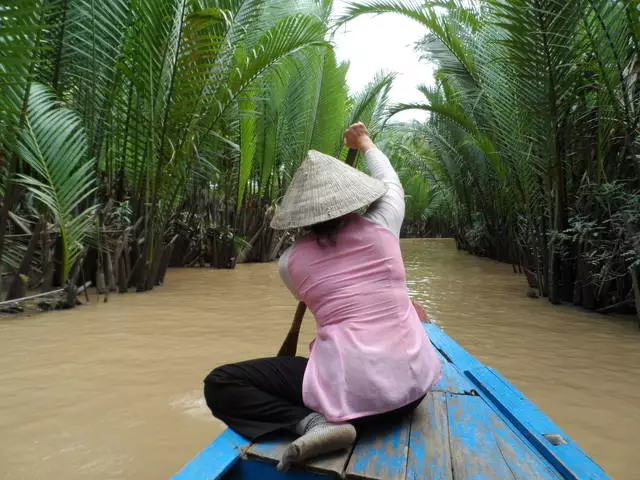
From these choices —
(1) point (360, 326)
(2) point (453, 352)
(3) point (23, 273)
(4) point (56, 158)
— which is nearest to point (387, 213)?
(1) point (360, 326)

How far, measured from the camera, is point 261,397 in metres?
1.52

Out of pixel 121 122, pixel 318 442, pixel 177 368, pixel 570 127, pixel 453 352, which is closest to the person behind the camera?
pixel 318 442

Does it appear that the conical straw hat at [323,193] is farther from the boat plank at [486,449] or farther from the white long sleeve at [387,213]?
the boat plank at [486,449]

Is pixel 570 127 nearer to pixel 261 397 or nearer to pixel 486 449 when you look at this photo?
pixel 486 449

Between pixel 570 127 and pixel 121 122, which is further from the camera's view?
pixel 121 122

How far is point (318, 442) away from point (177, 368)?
5.57ft

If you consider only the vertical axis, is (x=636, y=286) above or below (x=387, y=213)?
below

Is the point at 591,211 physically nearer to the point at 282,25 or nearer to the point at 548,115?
the point at 548,115

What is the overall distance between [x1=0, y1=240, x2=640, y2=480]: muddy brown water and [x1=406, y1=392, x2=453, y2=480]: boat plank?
69 centimetres

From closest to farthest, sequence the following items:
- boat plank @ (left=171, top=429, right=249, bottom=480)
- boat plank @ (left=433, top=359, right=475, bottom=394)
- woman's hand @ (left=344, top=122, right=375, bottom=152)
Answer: boat plank @ (left=171, top=429, right=249, bottom=480), boat plank @ (left=433, top=359, right=475, bottom=394), woman's hand @ (left=344, top=122, right=375, bottom=152)

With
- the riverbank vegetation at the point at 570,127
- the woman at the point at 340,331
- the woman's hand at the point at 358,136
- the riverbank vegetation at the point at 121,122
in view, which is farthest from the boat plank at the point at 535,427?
the riverbank vegetation at the point at 121,122

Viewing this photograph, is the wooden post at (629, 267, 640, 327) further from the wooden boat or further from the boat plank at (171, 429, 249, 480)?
the boat plank at (171, 429, 249, 480)

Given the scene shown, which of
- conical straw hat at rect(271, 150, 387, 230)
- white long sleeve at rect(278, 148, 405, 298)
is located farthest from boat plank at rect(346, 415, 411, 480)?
conical straw hat at rect(271, 150, 387, 230)

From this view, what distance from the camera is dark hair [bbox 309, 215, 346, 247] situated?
4.99ft
